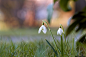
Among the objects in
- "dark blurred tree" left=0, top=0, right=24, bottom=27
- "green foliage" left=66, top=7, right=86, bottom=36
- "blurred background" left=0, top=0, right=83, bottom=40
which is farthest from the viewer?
"dark blurred tree" left=0, top=0, right=24, bottom=27

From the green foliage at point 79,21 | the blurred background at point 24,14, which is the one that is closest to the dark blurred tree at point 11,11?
the blurred background at point 24,14

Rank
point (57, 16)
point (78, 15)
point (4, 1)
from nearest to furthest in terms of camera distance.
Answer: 1. point (78, 15)
2. point (57, 16)
3. point (4, 1)

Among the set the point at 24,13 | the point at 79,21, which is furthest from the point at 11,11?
the point at 79,21

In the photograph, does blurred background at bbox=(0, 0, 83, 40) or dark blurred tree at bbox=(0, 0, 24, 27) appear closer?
blurred background at bbox=(0, 0, 83, 40)

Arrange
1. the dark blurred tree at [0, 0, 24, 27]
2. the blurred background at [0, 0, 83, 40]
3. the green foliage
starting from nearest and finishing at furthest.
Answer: the green foliage
the blurred background at [0, 0, 83, 40]
the dark blurred tree at [0, 0, 24, 27]

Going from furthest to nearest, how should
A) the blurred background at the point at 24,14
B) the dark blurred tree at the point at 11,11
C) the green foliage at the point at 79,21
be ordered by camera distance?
the dark blurred tree at the point at 11,11
the blurred background at the point at 24,14
the green foliage at the point at 79,21

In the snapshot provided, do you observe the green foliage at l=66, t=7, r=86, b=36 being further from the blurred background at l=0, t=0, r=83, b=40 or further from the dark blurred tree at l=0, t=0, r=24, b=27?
the dark blurred tree at l=0, t=0, r=24, b=27

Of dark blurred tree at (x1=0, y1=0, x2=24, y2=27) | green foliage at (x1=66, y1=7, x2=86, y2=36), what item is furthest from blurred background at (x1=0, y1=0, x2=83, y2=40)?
green foliage at (x1=66, y1=7, x2=86, y2=36)

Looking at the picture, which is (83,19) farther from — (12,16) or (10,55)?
(12,16)

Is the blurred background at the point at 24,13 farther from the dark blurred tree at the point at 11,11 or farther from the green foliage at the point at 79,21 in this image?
the green foliage at the point at 79,21

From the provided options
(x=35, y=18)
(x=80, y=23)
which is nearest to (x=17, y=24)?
(x=35, y=18)

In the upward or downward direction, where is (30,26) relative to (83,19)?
downward
